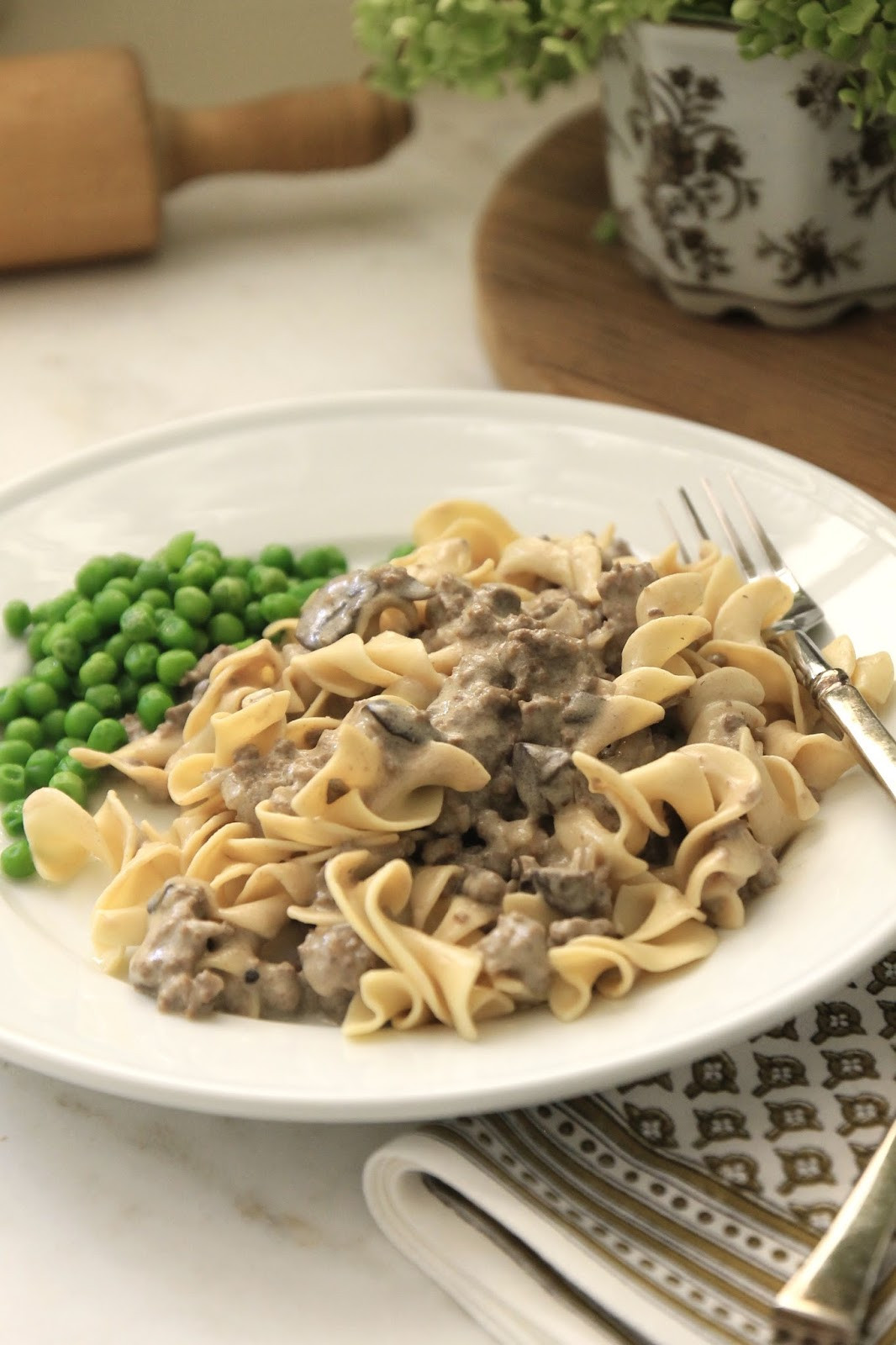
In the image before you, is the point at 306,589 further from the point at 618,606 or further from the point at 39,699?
the point at 618,606

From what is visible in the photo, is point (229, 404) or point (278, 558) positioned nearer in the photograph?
point (278, 558)

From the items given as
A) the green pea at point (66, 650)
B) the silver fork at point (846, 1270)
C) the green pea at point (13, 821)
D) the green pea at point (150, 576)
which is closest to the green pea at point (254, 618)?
the green pea at point (150, 576)

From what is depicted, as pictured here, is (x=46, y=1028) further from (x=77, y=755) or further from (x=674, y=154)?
(x=674, y=154)

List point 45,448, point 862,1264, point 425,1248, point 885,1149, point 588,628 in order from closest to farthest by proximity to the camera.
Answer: point 862,1264, point 885,1149, point 425,1248, point 588,628, point 45,448

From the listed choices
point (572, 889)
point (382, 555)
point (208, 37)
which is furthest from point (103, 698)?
point (208, 37)

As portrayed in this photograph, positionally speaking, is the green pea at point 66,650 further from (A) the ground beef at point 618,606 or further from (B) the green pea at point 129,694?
(A) the ground beef at point 618,606

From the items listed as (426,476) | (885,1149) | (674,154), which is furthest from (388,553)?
(885,1149)
